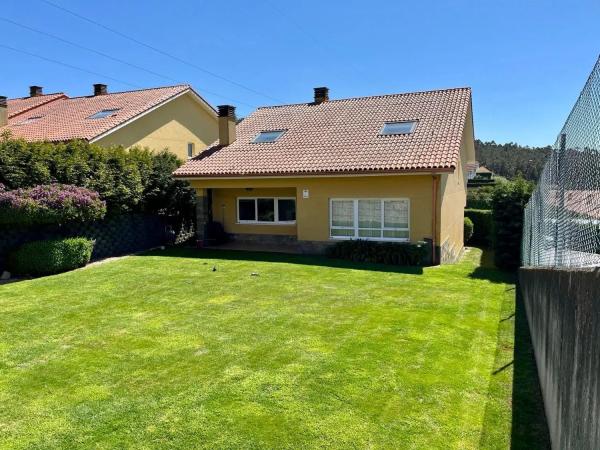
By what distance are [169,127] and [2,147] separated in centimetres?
1293

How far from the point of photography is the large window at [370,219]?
1703 cm

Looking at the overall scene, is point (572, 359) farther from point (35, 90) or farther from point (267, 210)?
point (35, 90)

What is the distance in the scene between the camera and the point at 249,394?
18.6ft

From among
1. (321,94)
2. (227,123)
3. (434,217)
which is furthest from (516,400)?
(321,94)

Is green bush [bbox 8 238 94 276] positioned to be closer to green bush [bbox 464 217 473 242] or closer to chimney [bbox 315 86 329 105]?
chimney [bbox 315 86 329 105]

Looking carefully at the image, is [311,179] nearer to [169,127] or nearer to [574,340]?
[169,127]

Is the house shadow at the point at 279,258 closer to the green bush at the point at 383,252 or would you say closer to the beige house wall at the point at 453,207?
the green bush at the point at 383,252

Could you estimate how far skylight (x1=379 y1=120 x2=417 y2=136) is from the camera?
61.3ft

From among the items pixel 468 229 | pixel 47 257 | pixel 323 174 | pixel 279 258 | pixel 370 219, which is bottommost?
pixel 279 258

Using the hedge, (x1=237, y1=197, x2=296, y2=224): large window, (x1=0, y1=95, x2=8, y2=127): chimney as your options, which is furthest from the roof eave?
the hedge

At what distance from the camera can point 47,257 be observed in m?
14.1

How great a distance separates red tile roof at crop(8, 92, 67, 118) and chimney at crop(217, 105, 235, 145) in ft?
49.4

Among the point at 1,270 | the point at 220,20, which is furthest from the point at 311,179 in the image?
the point at 1,270

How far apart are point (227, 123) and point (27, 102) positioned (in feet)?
58.6
